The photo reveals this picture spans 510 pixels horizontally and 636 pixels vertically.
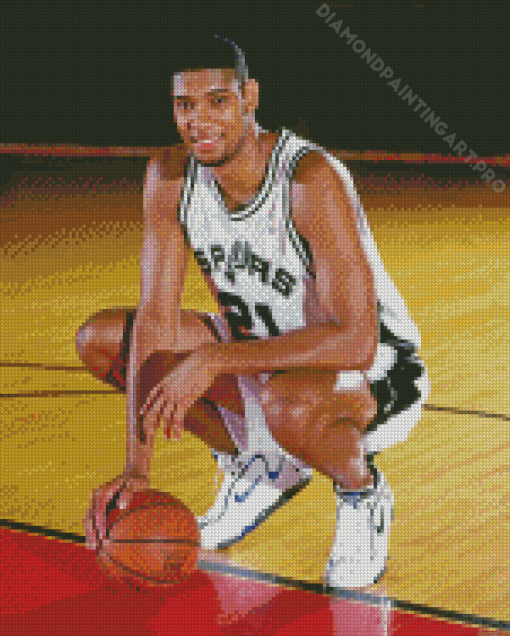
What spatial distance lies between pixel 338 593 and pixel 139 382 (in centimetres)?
57

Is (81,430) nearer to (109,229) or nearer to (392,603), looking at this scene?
(392,603)

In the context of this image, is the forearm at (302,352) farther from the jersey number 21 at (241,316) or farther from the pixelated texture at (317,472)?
the pixelated texture at (317,472)

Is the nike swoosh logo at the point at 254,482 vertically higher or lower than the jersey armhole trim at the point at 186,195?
lower

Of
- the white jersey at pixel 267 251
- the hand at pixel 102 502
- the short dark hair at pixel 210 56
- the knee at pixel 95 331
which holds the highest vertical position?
the short dark hair at pixel 210 56

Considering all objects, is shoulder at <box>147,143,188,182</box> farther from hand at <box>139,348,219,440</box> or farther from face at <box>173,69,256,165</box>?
hand at <box>139,348,219,440</box>

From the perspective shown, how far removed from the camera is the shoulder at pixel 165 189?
205 centimetres

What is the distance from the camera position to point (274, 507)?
7.52 ft

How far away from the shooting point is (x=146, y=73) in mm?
8266

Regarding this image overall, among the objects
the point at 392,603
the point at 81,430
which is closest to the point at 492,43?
the point at 81,430

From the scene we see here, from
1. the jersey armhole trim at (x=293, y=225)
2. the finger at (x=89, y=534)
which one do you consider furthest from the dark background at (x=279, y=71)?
the finger at (x=89, y=534)

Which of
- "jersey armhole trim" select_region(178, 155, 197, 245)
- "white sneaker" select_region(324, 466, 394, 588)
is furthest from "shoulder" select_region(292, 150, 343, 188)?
"white sneaker" select_region(324, 466, 394, 588)

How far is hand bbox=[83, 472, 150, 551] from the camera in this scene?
186 centimetres

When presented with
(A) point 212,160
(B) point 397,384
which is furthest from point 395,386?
(A) point 212,160

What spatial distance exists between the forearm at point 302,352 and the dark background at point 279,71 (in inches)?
251
